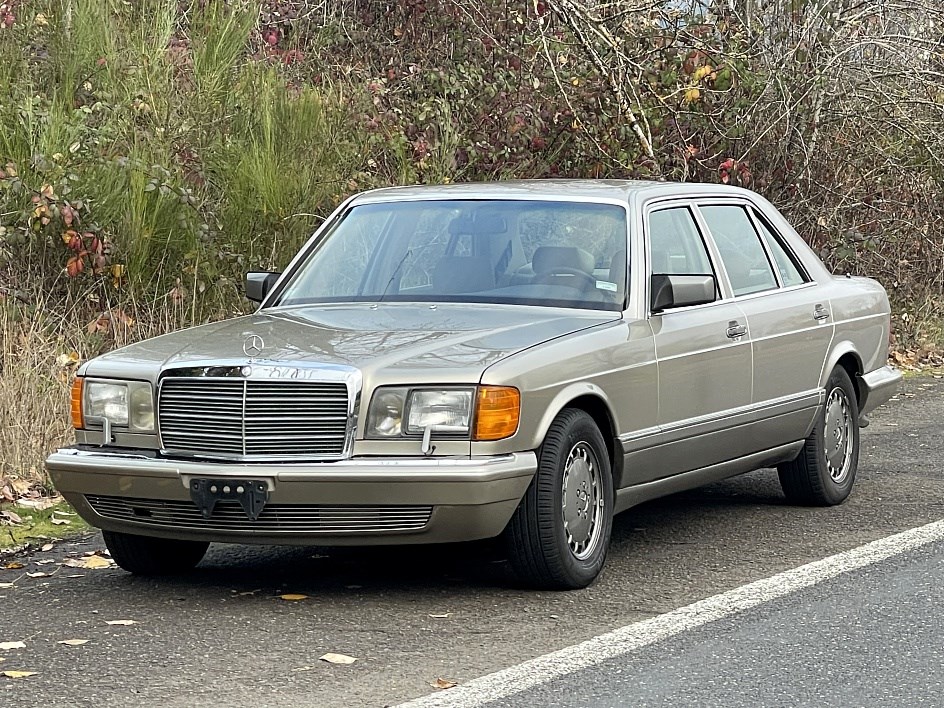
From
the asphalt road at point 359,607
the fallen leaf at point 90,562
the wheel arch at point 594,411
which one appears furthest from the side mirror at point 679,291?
the fallen leaf at point 90,562

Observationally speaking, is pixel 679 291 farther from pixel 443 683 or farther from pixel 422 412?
pixel 443 683

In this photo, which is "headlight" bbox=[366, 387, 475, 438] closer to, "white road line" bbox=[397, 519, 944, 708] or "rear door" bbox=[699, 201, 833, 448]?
"white road line" bbox=[397, 519, 944, 708]

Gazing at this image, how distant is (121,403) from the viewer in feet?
20.7

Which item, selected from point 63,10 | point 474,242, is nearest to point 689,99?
point 63,10

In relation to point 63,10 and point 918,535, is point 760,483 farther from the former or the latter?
point 63,10

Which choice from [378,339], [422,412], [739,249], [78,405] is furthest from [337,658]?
[739,249]

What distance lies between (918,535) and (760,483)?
1676 millimetres

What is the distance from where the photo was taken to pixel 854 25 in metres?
15.6

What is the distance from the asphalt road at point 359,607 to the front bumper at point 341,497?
291mm

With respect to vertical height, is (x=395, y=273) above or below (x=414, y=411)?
above

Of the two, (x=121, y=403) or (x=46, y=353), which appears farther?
(x=46, y=353)

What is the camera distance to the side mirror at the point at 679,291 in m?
6.98

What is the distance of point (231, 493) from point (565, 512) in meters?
1.24

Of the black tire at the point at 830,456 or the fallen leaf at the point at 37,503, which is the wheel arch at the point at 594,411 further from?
the fallen leaf at the point at 37,503
